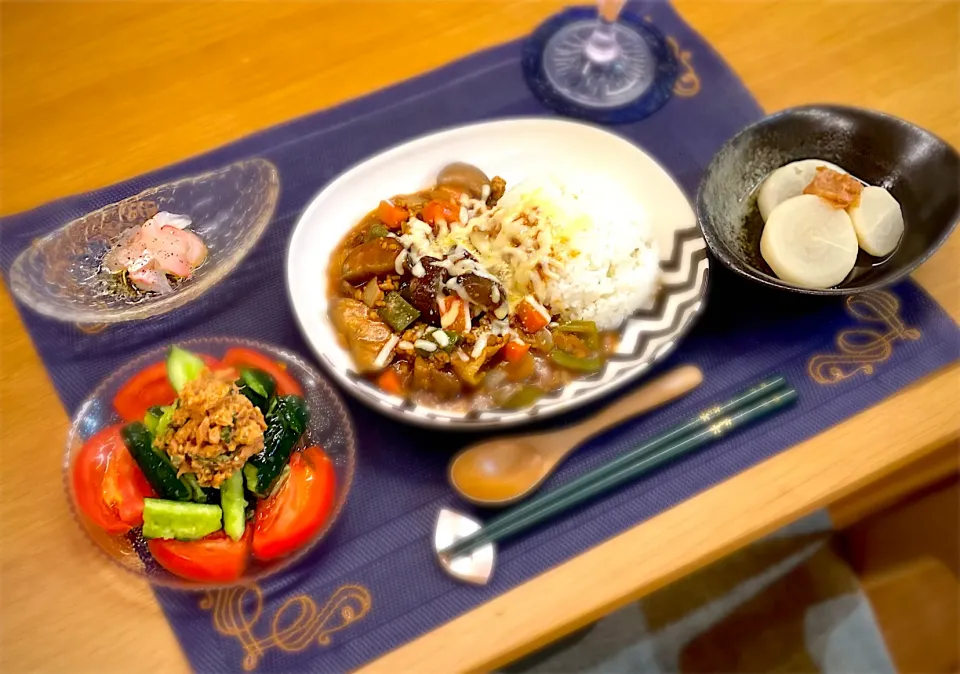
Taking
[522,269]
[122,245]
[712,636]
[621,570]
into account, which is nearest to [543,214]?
[522,269]

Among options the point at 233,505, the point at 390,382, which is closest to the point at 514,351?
the point at 390,382

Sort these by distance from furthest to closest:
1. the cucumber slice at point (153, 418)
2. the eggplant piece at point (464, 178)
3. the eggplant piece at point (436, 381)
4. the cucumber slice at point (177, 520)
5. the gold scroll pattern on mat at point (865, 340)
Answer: the eggplant piece at point (464, 178), the gold scroll pattern on mat at point (865, 340), the eggplant piece at point (436, 381), the cucumber slice at point (153, 418), the cucumber slice at point (177, 520)

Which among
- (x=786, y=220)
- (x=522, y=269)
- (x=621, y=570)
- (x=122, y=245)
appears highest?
(x=786, y=220)

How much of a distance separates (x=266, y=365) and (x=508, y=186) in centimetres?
75

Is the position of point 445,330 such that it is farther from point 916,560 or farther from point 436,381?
point 916,560

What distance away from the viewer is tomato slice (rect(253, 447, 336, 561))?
1.24m

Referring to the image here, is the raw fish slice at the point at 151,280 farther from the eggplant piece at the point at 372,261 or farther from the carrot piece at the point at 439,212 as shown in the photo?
the carrot piece at the point at 439,212

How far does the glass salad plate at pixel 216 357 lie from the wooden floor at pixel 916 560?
129 cm

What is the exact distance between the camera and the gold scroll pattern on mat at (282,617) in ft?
4.14

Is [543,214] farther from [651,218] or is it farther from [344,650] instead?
[344,650]

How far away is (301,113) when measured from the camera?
6.26ft

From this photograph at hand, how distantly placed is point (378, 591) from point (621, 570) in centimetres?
45

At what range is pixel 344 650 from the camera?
125 centimetres

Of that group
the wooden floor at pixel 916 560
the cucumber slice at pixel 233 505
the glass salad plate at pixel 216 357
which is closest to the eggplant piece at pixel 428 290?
the glass salad plate at pixel 216 357
